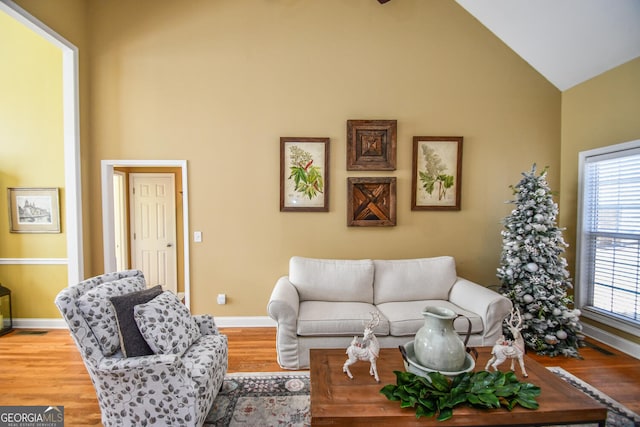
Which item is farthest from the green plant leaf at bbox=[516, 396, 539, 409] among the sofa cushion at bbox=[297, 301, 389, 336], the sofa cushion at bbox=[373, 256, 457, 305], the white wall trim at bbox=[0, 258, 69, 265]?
the white wall trim at bbox=[0, 258, 69, 265]

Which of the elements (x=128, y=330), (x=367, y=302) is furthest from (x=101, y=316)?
(x=367, y=302)

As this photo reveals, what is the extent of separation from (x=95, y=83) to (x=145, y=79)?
608 mm

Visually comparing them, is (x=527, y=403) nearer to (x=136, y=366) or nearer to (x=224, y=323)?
(x=136, y=366)

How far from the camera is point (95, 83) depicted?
345cm

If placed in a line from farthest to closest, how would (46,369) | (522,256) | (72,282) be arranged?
(72,282) < (522,256) < (46,369)

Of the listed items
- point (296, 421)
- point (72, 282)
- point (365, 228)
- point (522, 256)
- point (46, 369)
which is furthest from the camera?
point (365, 228)

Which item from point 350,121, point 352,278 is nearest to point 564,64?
point 350,121

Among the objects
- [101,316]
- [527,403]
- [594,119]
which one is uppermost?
[594,119]

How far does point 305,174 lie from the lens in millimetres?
3502

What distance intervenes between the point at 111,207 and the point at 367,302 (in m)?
3.34

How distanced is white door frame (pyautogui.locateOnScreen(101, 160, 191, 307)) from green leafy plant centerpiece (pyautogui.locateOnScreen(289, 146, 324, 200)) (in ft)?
4.34

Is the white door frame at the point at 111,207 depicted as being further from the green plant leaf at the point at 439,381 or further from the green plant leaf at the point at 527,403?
the green plant leaf at the point at 527,403

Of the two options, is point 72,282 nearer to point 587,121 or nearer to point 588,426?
point 588,426

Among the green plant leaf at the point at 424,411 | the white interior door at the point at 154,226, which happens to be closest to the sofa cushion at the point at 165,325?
the green plant leaf at the point at 424,411
